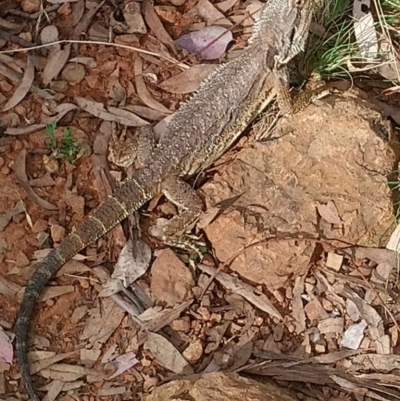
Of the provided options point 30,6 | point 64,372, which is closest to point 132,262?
point 64,372

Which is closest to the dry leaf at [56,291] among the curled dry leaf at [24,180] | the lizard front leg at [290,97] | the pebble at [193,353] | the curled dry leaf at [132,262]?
the curled dry leaf at [132,262]

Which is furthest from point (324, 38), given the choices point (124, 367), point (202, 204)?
point (124, 367)

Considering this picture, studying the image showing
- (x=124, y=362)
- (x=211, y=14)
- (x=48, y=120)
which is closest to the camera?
(x=124, y=362)

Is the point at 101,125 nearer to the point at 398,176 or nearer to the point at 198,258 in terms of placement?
the point at 198,258

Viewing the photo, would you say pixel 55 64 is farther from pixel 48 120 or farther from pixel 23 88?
pixel 48 120

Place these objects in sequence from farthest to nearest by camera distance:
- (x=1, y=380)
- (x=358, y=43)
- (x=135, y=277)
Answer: (x=358, y=43) → (x=135, y=277) → (x=1, y=380)
